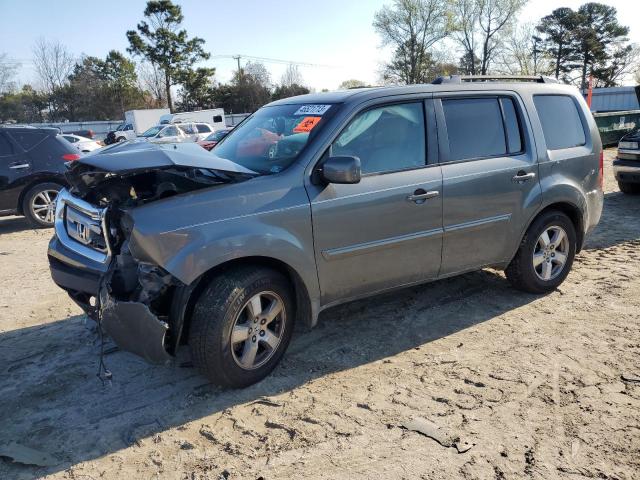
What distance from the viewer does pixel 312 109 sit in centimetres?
390

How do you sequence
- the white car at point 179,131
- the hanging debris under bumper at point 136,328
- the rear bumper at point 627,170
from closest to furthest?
the hanging debris under bumper at point 136,328
the rear bumper at point 627,170
the white car at point 179,131

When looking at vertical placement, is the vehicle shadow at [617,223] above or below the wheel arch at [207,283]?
below

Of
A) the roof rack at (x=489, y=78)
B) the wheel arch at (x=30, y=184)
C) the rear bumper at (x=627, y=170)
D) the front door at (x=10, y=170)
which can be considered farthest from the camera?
Answer: the rear bumper at (x=627, y=170)

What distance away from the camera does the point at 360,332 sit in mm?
4160

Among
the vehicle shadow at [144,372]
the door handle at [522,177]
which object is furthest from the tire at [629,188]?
the door handle at [522,177]

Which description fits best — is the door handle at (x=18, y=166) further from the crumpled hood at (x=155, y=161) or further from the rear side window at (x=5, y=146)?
the crumpled hood at (x=155, y=161)

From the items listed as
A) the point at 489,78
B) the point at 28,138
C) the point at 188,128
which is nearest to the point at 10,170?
the point at 28,138

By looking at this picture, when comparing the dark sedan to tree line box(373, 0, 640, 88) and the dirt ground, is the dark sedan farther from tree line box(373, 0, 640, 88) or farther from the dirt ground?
tree line box(373, 0, 640, 88)

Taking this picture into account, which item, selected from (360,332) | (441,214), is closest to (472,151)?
(441,214)

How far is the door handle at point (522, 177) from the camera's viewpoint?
434 centimetres

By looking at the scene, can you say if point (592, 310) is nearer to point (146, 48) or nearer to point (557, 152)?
point (557, 152)

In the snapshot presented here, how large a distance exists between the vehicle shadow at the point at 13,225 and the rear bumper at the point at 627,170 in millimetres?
10610

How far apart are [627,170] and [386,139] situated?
754 cm

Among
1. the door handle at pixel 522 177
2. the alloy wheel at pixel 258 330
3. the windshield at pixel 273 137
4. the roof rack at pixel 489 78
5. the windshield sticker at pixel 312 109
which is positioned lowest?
the alloy wheel at pixel 258 330
